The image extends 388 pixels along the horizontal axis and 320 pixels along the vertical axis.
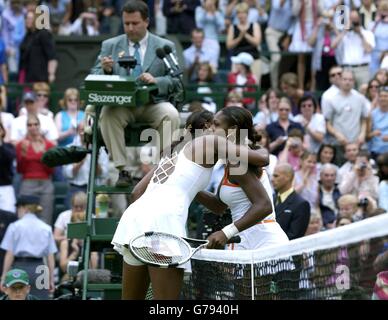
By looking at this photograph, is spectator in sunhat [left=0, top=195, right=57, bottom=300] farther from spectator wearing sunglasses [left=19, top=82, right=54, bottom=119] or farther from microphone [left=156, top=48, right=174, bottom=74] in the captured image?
microphone [left=156, top=48, right=174, bottom=74]

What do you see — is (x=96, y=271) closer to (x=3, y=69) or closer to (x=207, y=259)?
(x=207, y=259)

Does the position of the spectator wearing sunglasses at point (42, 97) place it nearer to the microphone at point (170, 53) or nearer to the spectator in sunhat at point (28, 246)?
the spectator in sunhat at point (28, 246)

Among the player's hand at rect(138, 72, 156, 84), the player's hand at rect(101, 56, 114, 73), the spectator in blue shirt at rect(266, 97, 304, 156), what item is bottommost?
the spectator in blue shirt at rect(266, 97, 304, 156)

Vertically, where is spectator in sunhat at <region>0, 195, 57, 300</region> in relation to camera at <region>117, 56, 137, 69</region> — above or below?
below

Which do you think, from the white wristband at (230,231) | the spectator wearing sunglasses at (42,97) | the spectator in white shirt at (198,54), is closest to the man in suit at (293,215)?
the white wristband at (230,231)

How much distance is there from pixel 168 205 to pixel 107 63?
3712 mm

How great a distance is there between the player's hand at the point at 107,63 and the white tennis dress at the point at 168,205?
3467 mm

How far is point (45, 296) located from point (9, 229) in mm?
1695

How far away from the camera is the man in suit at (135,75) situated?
11.5 m

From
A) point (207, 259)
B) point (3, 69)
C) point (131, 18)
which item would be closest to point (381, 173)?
point (131, 18)

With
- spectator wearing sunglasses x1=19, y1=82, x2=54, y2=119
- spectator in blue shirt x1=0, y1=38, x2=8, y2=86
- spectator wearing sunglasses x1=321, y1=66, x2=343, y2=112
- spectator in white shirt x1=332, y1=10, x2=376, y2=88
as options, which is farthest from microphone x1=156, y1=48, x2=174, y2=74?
spectator in blue shirt x1=0, y1=38, x2=8, y2=86

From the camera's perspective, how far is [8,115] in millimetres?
17062

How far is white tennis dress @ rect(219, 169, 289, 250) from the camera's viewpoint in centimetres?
869

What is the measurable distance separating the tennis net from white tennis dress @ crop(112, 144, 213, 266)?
584 millimetres
